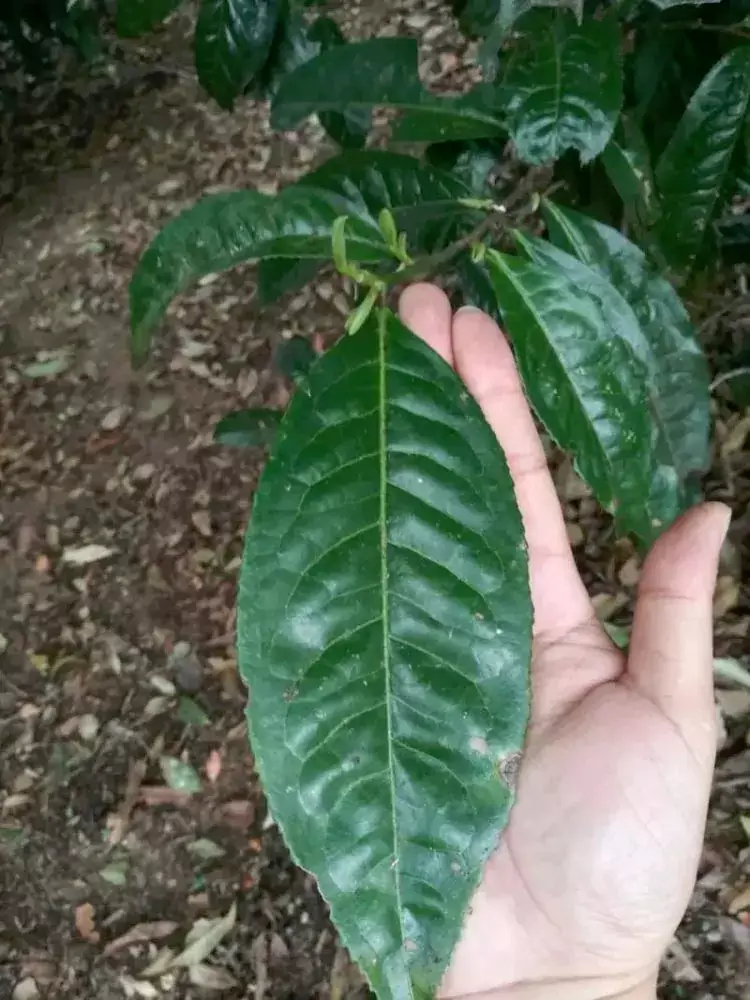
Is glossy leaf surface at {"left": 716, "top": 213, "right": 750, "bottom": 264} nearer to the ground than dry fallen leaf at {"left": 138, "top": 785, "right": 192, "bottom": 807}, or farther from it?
farther from it

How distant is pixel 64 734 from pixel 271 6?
1.47 metres

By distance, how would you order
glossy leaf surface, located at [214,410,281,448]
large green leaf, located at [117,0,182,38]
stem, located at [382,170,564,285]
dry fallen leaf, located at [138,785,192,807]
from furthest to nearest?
dry fallen leaf, located at [138,785,192,807] < glossy leaf surface, located at [214,410,281,448] < large green leaf, located at [117,0,182,38] < stem, located at [382,170,564,285]

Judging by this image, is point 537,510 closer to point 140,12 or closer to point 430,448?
point 430,448

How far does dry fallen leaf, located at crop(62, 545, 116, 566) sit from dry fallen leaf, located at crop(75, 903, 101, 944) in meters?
0.74

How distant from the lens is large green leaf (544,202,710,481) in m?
0.94

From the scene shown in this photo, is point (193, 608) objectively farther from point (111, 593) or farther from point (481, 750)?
point (481, 750)

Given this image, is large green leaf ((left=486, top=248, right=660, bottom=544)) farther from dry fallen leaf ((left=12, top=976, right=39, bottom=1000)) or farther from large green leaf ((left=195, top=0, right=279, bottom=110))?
dry fallen leaf ((left=12, top=976, right=39, bottom=1000))

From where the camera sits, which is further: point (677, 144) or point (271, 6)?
point (271, 6)

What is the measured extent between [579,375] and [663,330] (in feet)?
0.68

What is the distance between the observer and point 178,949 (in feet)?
5.91

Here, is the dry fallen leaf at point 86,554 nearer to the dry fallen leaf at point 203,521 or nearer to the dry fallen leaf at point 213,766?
the dry fallen leaf at point 203,521

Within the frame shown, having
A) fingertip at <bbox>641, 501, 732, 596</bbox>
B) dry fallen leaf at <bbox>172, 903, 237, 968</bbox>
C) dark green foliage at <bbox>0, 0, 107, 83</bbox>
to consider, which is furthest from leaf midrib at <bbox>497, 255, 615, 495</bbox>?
dark green foliage at <bbox>0, 0, 107, 83</bbox>

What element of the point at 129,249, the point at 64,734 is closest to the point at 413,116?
the point at 64,734

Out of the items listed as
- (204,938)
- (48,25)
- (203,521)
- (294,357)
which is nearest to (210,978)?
(204,938)
